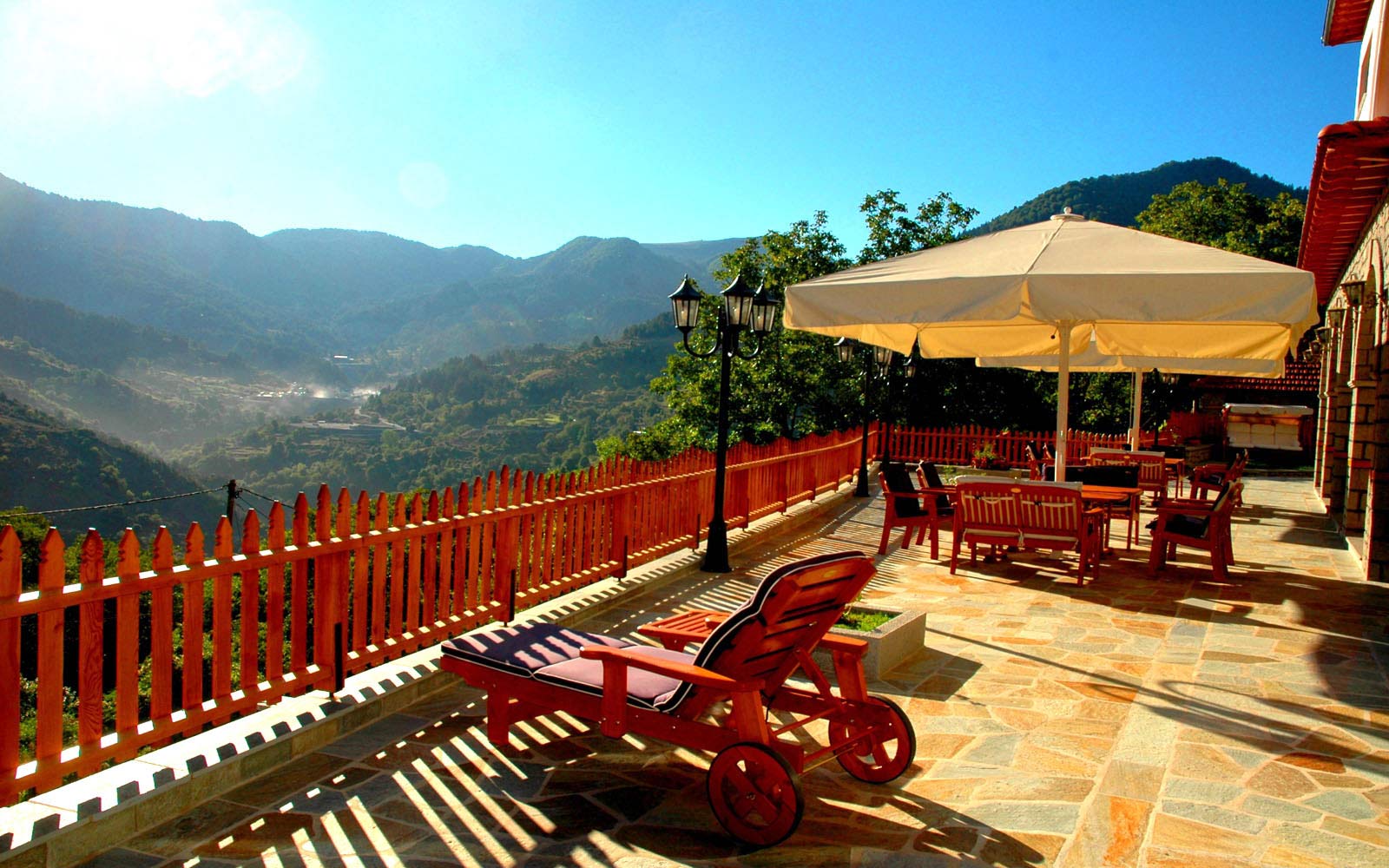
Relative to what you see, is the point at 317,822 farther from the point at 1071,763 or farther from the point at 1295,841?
the point at 1295,841

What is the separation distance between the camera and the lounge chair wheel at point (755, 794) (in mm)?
3178

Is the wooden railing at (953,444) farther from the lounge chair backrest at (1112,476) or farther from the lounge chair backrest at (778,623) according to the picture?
the lounge chair backrest at (778,623)

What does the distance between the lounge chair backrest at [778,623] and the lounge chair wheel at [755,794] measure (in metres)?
0.30

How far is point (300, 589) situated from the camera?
14.1 feet

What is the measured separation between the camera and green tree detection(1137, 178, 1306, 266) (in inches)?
1319

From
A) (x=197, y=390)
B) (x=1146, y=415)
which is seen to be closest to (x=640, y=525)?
(x=1146, y=415)

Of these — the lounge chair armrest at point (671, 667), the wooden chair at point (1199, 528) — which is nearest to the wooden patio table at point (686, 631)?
the lounge chair armrest at point (671, 667)

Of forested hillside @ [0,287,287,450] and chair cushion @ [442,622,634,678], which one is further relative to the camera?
forested hillside @ [0,287,287,450]

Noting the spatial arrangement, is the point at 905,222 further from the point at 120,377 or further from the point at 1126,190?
the point at 120,377

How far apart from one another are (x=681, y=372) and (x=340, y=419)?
186ft

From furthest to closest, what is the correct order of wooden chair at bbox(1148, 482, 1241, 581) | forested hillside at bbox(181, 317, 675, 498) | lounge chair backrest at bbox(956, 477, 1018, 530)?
forested hillside at bbox(181, 317, 675, 498) → lounge chair backrest at bbox(956, 477, 1018, 530) → wooden chair at bbox(1148, 482, 1241, 581)

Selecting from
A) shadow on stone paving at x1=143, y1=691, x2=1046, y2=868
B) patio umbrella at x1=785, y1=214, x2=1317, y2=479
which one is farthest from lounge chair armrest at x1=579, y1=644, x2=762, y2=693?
patio umbrella at x1=785, y1=214, x2=1317, y2=479

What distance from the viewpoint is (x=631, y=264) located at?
147375mm

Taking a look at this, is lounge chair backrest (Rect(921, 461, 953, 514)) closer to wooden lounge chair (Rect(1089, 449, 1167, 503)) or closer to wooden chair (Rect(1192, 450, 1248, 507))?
wooden chair (Rect(1192, 450, 1248, 507))
